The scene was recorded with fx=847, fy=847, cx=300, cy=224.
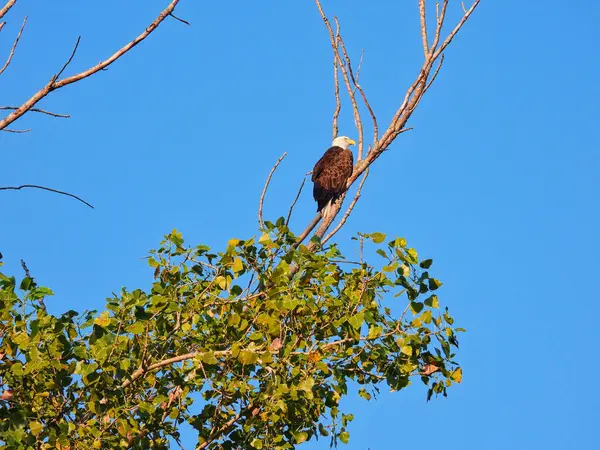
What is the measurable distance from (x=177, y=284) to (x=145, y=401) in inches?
28.2

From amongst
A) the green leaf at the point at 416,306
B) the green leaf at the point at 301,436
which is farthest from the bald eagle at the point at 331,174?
the green leaf at the point at 301,436

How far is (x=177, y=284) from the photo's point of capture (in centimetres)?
505

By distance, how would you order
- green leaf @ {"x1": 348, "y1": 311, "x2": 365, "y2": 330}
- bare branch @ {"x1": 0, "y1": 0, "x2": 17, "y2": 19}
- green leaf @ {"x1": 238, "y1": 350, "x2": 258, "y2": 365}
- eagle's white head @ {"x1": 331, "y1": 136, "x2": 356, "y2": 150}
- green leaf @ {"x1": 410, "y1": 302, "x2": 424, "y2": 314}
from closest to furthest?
bare branch @ {"x1": 0, "y1": 0, "x2": 17, "y2": 19} < green leaf @ {"x1": 238, "y1": 350, "x2": 258, "y2": 365} < green leaf @ {"x1": 348, "y1": 311, "x2": 365, "y2": 330} < green leaf @ {"x1": 410, "y1": 302, "x2": 424, "y2": 314} < eagle's white head @ {"x1": 331, "y1": 136, "x2": 356, "y2": 150}

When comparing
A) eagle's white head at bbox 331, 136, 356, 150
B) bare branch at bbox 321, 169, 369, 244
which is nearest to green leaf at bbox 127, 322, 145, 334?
bare branch at bbox 321, 169, 369, 244

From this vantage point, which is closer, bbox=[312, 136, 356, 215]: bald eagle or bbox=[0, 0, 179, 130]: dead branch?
bbox=[0, 0, 179, 130]: dead branch

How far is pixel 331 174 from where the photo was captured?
1109 centimetres

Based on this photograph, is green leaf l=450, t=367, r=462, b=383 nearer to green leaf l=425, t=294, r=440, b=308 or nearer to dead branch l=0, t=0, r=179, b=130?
green leaf l=425, t=294, r=440, b=308

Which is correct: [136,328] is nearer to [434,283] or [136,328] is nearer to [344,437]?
[344,437]

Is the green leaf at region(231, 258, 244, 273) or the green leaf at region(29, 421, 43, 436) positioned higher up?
the green leaf at region(231, 258, 244, 273)

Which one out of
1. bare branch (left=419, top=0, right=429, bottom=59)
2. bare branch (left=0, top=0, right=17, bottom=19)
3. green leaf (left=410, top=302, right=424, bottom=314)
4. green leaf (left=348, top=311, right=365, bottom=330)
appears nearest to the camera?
bare branch (left=0, top=0, right=17, bottom=19)

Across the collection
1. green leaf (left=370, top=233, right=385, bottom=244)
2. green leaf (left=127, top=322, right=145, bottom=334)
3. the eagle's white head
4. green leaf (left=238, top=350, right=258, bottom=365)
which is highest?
the eagle's white head

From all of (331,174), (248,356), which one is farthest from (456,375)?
(331,174)

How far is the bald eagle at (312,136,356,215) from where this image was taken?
34.4ft

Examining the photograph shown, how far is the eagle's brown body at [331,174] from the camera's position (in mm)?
10496
